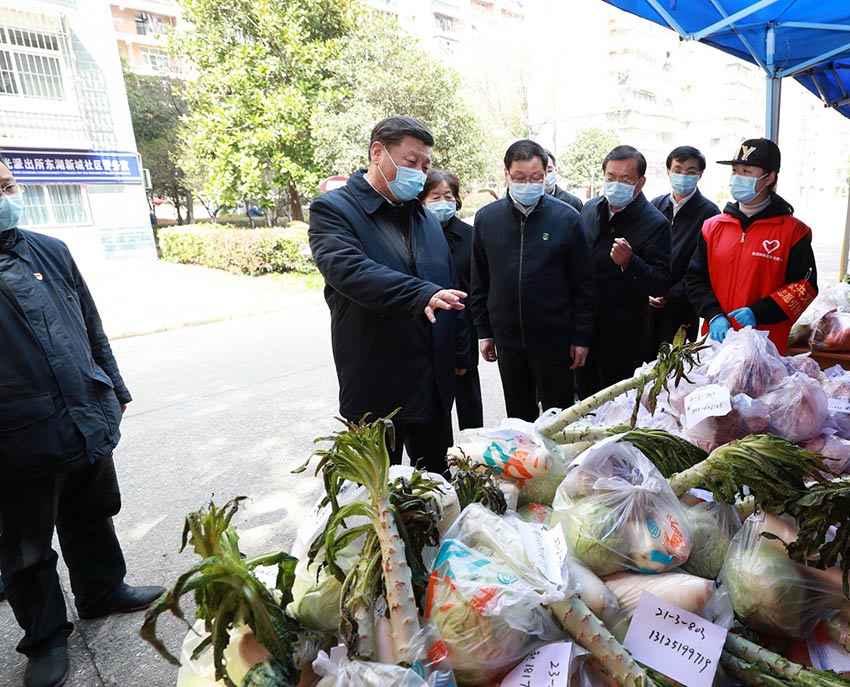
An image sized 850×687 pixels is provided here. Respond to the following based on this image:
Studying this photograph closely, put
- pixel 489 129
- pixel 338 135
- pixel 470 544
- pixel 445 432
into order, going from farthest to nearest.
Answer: pixel 489 129
pixel 338 135
pixel 445 432
pixel 470 544

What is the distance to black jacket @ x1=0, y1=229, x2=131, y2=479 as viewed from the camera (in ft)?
6.51

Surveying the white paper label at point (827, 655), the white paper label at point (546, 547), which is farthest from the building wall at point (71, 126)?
the white paper label at point (827, 655)

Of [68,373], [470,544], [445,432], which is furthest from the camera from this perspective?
[445,432]

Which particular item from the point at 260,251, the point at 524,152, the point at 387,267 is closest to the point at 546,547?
the point at 387,267

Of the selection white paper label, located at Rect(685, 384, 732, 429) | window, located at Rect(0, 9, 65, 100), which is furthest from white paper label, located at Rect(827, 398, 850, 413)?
window, located at Rect(0, 9, 65, 100)

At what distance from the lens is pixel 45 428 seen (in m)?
2.03

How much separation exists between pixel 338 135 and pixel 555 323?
11.9m

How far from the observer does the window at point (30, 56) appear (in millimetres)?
11719

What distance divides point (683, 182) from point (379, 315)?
281 cm

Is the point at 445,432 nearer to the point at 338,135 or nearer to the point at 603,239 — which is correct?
the point at 603,239

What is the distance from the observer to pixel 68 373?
2098 millimetres

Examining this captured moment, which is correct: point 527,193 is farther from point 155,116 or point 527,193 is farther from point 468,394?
point 155,116

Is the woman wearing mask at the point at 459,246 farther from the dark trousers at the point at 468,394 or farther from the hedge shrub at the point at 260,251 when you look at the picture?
the hedge shrub at the point at 260,251

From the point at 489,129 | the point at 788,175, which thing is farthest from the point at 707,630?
the point at 788,175
